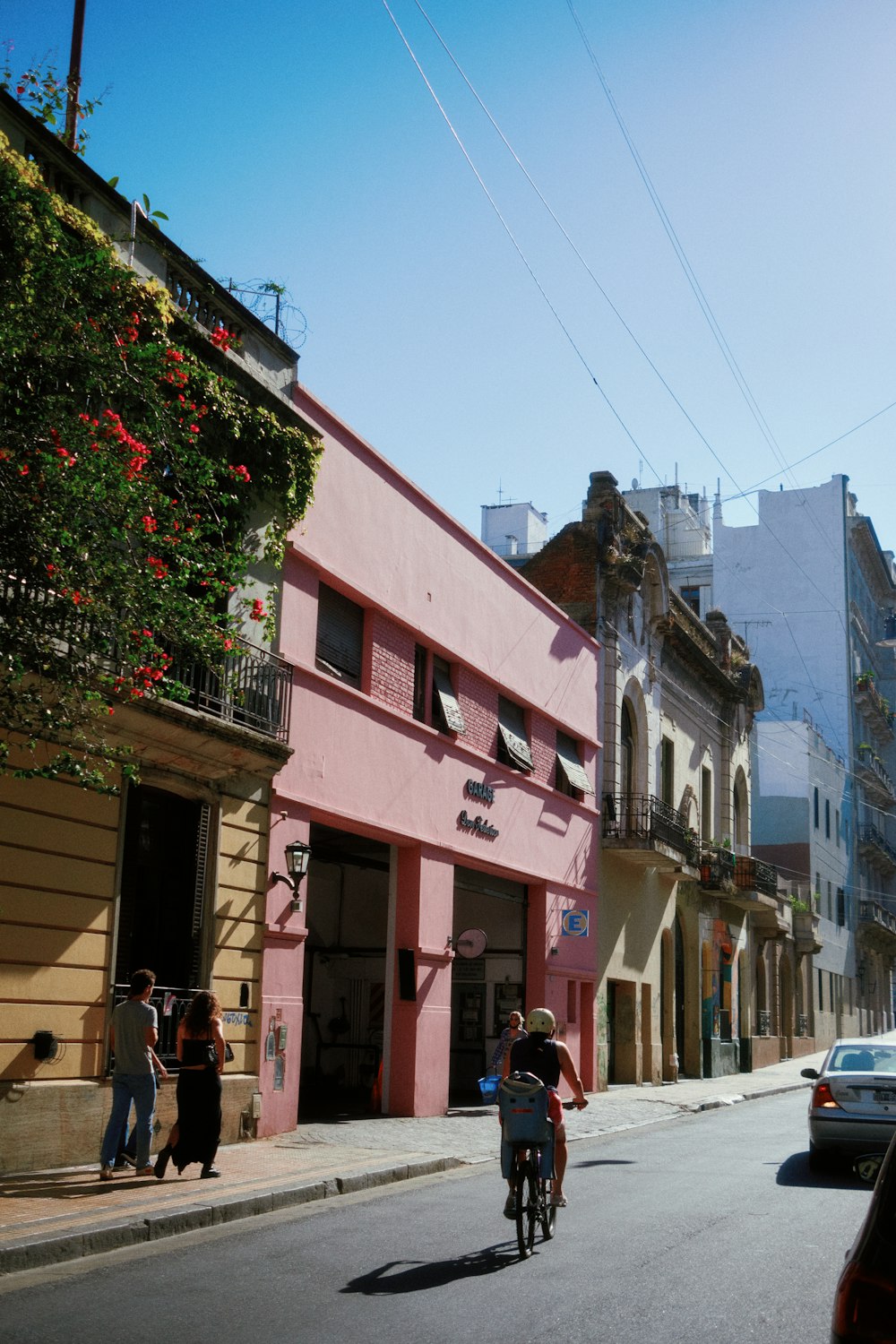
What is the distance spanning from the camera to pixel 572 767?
2755 centimetres

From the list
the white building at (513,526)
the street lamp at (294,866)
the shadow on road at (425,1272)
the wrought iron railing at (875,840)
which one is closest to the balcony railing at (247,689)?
the street lamp at (294,866)

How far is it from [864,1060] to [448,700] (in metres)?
9.04

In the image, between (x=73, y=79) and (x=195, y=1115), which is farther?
(x=73, y=79)

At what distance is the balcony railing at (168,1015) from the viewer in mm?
14367

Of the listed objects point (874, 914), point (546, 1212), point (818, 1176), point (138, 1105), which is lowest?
point (818, 1176)

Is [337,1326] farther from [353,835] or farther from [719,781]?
[719,781]

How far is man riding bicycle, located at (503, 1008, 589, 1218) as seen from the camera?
9.85 metres

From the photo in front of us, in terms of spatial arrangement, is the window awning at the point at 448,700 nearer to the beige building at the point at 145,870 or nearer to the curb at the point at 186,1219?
the beige building at the point at 145,870

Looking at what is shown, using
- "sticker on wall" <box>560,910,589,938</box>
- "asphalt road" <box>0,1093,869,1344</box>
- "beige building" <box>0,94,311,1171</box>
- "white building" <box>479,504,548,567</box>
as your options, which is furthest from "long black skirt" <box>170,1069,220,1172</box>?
"white building" <box>479,504,548,567</box>

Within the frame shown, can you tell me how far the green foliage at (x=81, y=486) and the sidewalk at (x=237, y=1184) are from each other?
3.05 m

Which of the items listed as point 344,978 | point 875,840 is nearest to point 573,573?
point 344,978

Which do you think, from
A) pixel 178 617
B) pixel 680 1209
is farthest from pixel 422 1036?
pixel 178 617

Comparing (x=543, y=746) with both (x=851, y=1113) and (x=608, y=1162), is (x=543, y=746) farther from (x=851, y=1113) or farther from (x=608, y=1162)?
(x=851, y=1113)

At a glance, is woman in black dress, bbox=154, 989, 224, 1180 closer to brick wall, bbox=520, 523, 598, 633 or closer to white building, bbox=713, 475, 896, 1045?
brick wall, bbox=520, 523, 598, 633
